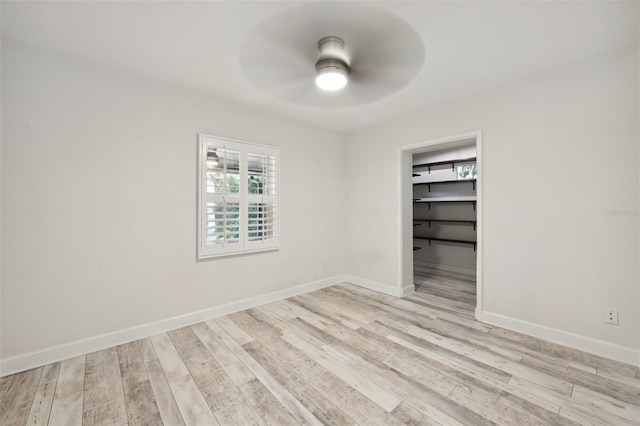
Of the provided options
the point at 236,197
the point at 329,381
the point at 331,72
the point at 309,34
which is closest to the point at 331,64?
the point at 331,72

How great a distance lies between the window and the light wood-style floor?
960mm

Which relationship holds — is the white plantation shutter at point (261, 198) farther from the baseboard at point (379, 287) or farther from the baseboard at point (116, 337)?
the baseboard at point (379, 287)

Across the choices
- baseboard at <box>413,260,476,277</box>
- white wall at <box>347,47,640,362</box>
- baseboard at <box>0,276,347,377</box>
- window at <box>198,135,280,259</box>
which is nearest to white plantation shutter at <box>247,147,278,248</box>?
window at <box>198,135,280,259</box>

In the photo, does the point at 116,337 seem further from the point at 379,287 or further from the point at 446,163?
the point at 446,163

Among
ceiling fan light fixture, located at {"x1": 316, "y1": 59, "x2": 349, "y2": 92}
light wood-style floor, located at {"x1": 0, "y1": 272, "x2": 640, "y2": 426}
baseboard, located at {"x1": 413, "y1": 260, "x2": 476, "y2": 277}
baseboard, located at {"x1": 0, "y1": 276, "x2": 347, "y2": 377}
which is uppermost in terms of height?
ceiling fan light fixture, located at {"x1": 316, "y1": 59, "x2": 349, "y2": 92}

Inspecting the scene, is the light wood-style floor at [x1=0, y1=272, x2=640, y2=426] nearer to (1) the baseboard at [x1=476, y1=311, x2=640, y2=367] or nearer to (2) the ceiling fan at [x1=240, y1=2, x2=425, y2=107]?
(1) the baseboard at [x1=476, y1=311, x2=640, y2=367]

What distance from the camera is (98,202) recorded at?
2.35 m

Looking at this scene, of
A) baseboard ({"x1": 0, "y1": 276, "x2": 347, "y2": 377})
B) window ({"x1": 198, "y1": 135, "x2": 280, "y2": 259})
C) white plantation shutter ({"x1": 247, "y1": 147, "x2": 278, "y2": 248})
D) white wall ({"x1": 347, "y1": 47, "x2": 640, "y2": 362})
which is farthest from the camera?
white plantation shutter ({"x1": 247, "y1": 147, "x2": 278, "y2": 248})

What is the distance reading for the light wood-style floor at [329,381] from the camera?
159 centimetres

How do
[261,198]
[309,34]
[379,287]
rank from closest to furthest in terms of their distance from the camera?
[309,34] < [261,198] < [379,287]

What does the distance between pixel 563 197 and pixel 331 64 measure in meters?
2.37

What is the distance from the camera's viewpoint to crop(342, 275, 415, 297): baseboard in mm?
3737

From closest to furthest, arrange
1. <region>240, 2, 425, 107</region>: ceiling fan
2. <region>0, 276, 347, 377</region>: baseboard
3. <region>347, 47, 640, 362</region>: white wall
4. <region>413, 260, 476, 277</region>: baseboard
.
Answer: <region>240, 2, 425, 107</region>: ceiling fan, <region>0, 276, 347, 377</region>: baseboard, <region>347, 47, 640, 362</region>: white wall, <region>413, 260, 476, 277</region>: baseboard

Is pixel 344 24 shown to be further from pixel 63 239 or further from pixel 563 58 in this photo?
pixel 63 239
